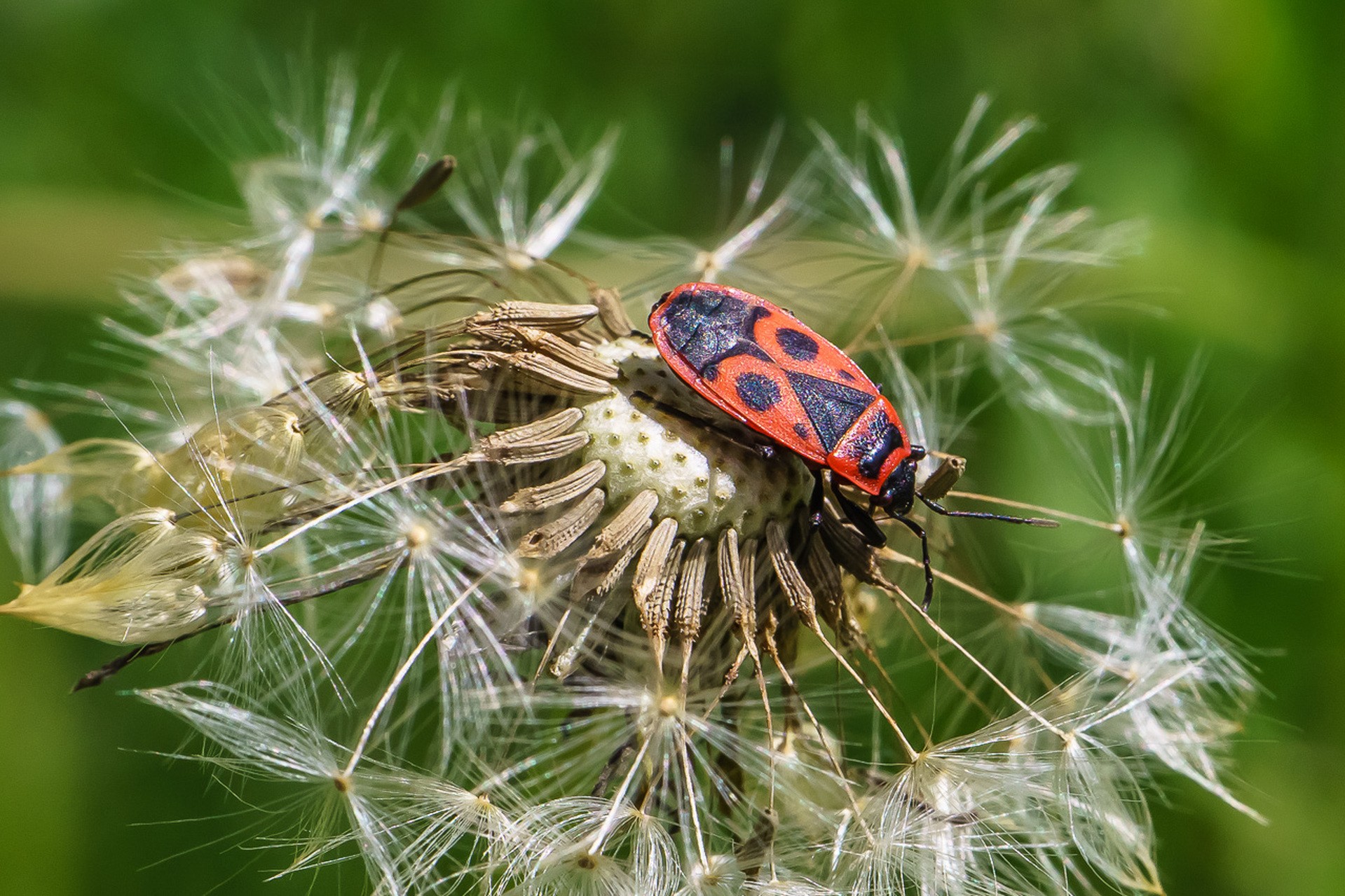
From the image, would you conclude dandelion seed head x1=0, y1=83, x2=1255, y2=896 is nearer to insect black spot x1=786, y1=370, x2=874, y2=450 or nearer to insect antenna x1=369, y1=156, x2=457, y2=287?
insect antenna x1=369, y1=156, x2=457, y2=287

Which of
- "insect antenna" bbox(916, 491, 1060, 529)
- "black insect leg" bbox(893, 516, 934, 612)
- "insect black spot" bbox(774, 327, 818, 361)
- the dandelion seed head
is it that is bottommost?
the dandelion seed head

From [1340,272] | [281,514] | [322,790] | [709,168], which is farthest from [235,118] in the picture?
[1340,272]

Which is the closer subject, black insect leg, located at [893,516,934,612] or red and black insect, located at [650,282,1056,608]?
red and black insect, located at [650,282,1056,608]

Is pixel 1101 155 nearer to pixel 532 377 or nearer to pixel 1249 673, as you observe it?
pixel 1249 673


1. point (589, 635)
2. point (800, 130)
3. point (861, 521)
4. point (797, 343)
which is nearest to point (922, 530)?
point (861, 521)

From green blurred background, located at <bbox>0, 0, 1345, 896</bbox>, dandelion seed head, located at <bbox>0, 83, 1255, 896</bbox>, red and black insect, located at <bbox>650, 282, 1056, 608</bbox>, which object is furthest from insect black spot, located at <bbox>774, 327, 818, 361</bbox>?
green blurred background, located at <bbox>0, 0, 1345, 896</bbox>

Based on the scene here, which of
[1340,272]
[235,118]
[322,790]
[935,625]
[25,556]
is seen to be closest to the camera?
[322,790]

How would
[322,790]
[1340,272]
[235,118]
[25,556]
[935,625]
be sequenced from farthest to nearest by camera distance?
[235,118], [1340,272], [25,556], [935,625], [322,790]
